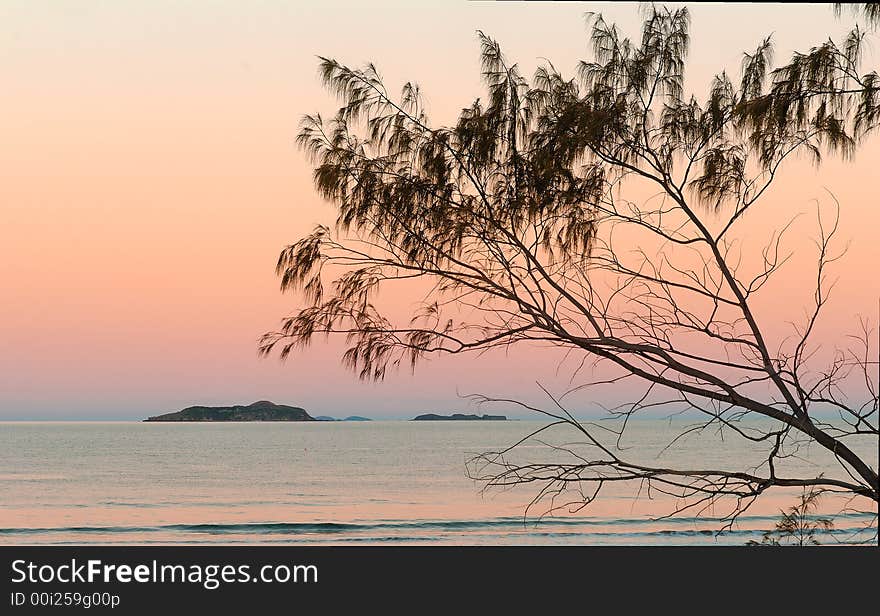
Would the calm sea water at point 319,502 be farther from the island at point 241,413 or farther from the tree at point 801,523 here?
the island at point 241,413

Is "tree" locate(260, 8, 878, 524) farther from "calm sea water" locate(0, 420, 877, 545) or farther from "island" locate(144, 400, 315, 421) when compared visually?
"island" locate(144, 400, 315, 421)

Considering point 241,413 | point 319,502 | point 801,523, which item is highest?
point 241,413

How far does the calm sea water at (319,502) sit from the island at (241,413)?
92 centimetres

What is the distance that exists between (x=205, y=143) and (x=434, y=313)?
12.5m

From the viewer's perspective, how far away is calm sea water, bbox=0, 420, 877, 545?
508 inches

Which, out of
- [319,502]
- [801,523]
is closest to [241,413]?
[319,502]

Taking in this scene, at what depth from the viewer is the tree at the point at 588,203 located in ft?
11.0

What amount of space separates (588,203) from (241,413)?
27.7m

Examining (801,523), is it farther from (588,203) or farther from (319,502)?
(319,502)

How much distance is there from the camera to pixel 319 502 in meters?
17.4

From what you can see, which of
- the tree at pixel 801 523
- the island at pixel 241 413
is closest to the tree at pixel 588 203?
the tree at pixel 801 523

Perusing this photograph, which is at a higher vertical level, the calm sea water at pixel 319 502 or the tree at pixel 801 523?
the tree at pixel 801 523

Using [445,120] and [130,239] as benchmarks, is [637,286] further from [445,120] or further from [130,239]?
[130,239]
